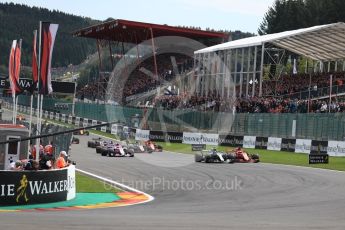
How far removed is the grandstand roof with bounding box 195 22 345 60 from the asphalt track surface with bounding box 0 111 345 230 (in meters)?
20.4

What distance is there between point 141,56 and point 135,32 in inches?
357

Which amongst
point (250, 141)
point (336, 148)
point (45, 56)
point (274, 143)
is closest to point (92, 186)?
point (45, 56)

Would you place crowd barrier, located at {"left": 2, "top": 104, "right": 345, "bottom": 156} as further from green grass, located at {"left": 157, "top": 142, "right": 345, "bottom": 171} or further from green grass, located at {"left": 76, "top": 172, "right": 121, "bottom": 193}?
green grass, located at {"left": 76, "top": 172, "right": 121, "bottom": 193}

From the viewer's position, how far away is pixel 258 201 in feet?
57.2

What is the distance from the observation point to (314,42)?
52.3 m

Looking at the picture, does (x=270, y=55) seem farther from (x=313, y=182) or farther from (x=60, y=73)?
(x=60, y=73)

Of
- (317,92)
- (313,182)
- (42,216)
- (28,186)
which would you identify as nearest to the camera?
(42,216)

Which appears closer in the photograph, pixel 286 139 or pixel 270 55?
pixel 286 139

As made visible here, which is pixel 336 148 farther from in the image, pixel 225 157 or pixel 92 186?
pixel 92 186

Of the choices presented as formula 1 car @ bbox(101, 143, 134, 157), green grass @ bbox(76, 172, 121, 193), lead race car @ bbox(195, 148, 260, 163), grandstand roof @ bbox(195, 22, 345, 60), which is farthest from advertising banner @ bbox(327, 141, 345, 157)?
green grass @ bbox(76, 172, 121, 193)

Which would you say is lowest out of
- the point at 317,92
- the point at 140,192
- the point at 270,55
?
the point at 140,192

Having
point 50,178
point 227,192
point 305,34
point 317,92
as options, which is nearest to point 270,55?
point 305,34

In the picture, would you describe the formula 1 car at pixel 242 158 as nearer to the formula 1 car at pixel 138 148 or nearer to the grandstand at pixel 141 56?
the formula 1 car at pixel 138 148

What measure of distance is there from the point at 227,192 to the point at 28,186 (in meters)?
6.31
